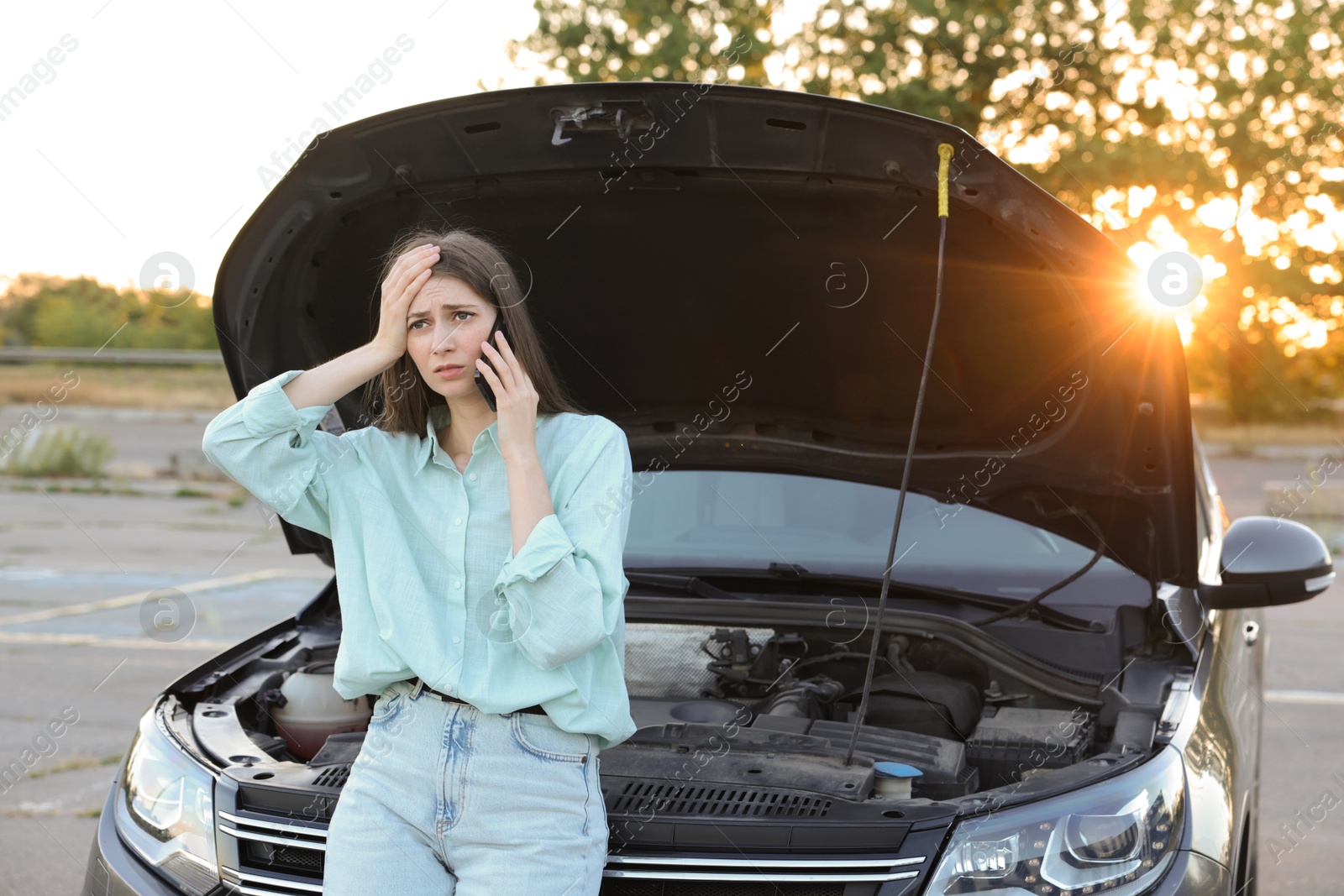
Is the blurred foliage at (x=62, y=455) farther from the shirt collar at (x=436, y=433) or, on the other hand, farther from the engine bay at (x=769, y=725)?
the shirt collar at (x=436, y=433)

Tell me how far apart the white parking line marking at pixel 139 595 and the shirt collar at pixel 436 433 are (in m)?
7.10

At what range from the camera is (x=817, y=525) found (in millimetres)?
3252

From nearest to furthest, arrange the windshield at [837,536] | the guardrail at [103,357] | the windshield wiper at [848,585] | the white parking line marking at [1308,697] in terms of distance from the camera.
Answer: the windshield wiper at [848,585]
the windshield at [837,536]
the white parking line marking at [1308,697]
the guardrail at [103,357]

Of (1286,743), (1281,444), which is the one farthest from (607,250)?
(1281,444)

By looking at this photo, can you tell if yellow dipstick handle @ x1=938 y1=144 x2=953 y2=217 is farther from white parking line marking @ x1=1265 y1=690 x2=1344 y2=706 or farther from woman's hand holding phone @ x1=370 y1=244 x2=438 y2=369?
white parking line marking @ x1=1265 y1=690 x2=1344 y2=706

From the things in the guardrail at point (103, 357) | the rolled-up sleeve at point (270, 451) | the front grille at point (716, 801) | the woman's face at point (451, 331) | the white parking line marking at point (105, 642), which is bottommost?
the white parking line marking at point (105, 642)

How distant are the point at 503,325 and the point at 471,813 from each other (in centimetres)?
86

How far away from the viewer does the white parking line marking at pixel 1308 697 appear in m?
6.12

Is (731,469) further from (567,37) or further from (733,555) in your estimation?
(567,37)

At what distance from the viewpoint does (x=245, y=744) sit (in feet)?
7.99

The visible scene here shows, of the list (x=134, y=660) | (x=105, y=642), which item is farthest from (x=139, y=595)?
(x=134, y=660)

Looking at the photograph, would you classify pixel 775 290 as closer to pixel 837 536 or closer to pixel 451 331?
pixel 837 536

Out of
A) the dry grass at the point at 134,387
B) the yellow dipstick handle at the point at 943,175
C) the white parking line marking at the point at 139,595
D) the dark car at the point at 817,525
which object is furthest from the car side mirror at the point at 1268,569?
the dry grass at the point at 134,387

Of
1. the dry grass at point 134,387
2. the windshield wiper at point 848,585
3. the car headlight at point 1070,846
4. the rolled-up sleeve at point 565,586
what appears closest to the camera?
the rolled-up sleeve at point 565,586
